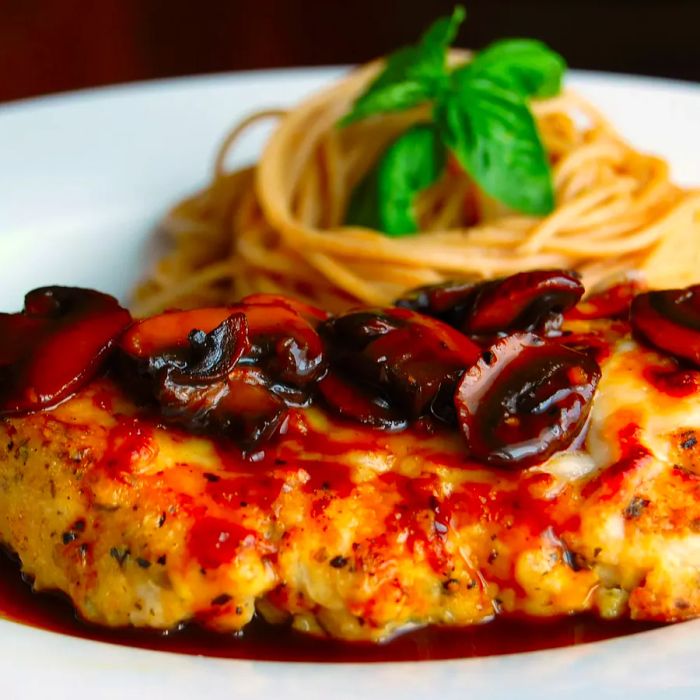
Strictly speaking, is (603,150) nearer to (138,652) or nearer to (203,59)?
(138,652)


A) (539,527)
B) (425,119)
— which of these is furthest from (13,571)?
(425,119)

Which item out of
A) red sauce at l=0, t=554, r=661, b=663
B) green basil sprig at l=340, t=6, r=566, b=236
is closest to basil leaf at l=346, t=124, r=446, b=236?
green basil sprig at l=340, t=6, r=566, b=236

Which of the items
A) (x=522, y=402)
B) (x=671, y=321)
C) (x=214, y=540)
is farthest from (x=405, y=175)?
(x=214, y=540)

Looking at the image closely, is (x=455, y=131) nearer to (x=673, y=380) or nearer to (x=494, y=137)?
(x=494, y=137)

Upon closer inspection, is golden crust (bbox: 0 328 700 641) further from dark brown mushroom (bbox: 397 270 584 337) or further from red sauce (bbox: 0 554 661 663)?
dark brown mushroom (bbox: 397 270 584 337)

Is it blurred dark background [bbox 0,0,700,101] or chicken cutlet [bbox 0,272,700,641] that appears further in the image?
blurred dark background [bbox 0,0,700,101]
